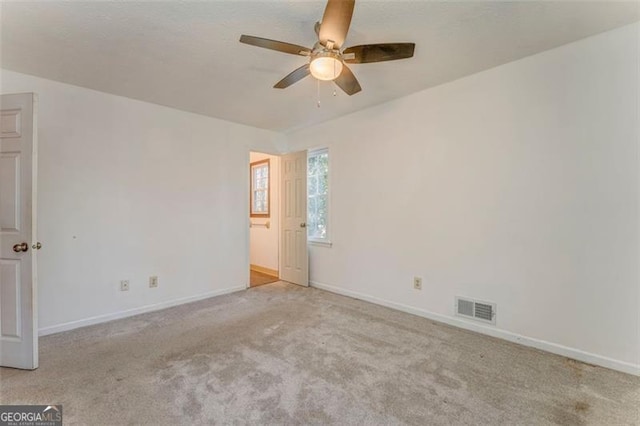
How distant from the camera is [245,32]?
6.93 ft

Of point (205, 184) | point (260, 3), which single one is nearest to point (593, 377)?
point (260, 3)

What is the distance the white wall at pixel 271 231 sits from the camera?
17.1ft

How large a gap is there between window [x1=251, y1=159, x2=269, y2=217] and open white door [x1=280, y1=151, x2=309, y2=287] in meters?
0.79

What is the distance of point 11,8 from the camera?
184 cm

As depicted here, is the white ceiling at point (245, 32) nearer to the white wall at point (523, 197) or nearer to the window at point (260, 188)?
the white wall at point (523, 197)

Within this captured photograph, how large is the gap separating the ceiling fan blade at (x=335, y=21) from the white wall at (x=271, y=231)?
11.2 feet

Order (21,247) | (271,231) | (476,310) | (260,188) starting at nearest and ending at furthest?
(21,247) → (476,310) → (271,231) → (260,188)

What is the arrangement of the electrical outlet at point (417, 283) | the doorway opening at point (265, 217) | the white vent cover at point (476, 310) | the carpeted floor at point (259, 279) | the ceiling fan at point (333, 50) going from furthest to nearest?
1. the doorway opening at point (265, 217)
2. the carpeted floor at point (259, 279)
3. the electrical outlet at point (417, 283)
4. the white vent cover at point (476, 310)
5. the ceiling fan at point (333, 50)

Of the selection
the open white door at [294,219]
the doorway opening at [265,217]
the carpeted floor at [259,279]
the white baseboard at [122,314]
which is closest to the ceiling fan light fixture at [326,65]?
the open white door at [294,219]

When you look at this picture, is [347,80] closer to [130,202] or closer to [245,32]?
[245,32]

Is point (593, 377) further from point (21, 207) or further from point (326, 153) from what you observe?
point (21, 207)

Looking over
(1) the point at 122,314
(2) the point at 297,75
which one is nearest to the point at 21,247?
(1) the point at 122,314

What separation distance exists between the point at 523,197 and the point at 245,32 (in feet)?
8.75

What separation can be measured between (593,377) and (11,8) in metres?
4.64
